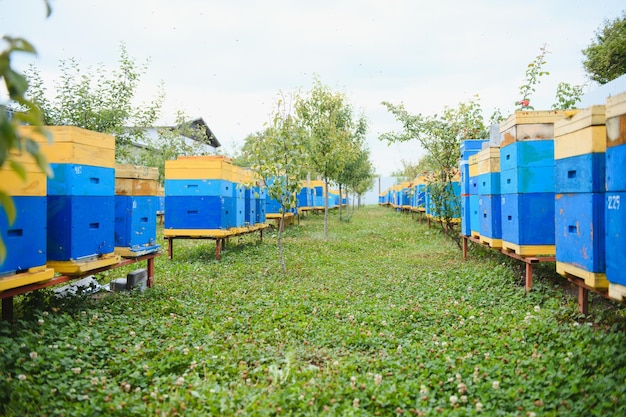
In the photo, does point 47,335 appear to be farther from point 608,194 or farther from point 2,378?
point 608,194

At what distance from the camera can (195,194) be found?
9320 millimetres

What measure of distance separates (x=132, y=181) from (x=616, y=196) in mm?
5774

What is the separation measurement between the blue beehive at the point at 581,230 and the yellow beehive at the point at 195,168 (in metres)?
6.37

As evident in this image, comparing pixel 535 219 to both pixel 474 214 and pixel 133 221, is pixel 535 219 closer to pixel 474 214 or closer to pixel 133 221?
pixel 474 214

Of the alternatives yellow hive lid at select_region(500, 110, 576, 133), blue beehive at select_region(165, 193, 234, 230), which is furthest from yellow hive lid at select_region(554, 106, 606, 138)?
blue beehive at select_region(165, 193, 234, 230)

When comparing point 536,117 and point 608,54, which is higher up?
point 608,54

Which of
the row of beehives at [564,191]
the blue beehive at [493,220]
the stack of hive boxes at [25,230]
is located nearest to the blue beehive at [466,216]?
the row of beehives at [564,191]

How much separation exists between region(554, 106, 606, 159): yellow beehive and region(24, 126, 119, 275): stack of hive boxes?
4.86m

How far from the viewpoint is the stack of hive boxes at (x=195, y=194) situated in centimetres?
925

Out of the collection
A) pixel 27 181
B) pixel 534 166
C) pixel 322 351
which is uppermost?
pixel 534 166

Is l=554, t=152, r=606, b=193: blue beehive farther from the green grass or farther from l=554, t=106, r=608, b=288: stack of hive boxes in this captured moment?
the green grass

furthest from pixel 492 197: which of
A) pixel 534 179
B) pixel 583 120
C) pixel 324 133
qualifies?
pixel 324 133

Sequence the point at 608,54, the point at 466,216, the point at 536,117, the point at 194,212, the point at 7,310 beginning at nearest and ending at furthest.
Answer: the point at 7,310, the point at 536,117, the point at 466,216, the point at 194,212, the point at 608,54

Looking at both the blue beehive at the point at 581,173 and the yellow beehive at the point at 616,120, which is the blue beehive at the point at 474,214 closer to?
the blue beehive at the point at 581,173
